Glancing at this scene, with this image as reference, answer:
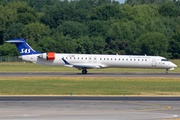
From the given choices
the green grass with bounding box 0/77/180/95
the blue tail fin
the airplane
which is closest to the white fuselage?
the airplane

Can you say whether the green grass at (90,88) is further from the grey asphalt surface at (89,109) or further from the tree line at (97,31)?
the tree line at (97,31)

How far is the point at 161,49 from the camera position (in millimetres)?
94750

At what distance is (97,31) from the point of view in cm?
11644

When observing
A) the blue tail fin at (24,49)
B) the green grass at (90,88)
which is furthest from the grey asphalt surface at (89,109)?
the blue tail fin at (24,49)

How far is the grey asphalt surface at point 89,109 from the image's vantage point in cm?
1680

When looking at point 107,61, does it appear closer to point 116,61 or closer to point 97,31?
point 116,61

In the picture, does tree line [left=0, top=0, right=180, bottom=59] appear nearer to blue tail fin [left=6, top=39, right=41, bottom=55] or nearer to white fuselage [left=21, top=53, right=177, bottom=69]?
blue tail fin [left=6, top=39, right=41, bottom=55]

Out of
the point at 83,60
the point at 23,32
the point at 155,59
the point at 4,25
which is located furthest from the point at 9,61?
the point at 155,59

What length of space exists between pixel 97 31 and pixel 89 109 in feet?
323

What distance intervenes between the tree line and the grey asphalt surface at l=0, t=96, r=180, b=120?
73341 mm

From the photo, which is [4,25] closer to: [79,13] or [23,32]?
[23,32]

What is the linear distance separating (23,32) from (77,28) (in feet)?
63.4

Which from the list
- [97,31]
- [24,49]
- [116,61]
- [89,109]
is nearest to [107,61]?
[116,61]

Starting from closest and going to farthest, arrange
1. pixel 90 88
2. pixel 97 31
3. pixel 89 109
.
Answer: pixel 89 109 < pixel 90 88 < pixel 97 31
